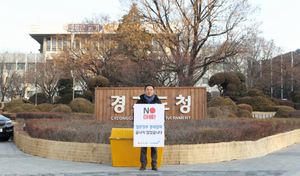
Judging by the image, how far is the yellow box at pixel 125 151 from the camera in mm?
6809

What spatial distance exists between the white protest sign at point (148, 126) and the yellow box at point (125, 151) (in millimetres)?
436

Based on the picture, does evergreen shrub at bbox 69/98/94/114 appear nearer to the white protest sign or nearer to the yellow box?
the yellow box

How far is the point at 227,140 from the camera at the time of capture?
28.2 feet

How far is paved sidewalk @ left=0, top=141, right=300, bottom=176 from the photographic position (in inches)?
247

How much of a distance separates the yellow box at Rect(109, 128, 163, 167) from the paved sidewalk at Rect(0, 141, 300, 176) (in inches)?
6.5

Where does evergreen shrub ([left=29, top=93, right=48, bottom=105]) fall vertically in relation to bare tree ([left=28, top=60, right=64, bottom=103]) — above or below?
below

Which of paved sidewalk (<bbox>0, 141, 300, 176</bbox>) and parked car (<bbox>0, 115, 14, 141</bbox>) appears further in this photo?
parked car (<bbox>0, 115, 14, 141</bbox>)

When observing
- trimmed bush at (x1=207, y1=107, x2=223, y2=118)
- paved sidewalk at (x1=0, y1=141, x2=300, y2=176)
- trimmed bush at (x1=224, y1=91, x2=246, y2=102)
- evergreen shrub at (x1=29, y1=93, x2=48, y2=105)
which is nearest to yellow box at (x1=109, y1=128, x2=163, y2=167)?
paved sidewalk at (x1=0, y1=141, x2=300, y2=176)

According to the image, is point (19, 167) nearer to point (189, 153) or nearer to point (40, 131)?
point (40, 131)

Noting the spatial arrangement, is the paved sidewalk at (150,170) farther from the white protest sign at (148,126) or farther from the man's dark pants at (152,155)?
the white protest sign at (148,126)

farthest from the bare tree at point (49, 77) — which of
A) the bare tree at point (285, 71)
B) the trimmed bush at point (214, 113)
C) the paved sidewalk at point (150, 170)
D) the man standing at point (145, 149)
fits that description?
the bare tree at point (285, 71)

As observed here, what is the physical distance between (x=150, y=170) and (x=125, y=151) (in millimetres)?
742

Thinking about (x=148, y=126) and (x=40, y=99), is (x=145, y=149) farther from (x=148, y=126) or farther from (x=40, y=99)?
(x=40, y=99)

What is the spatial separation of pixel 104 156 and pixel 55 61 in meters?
30.0
